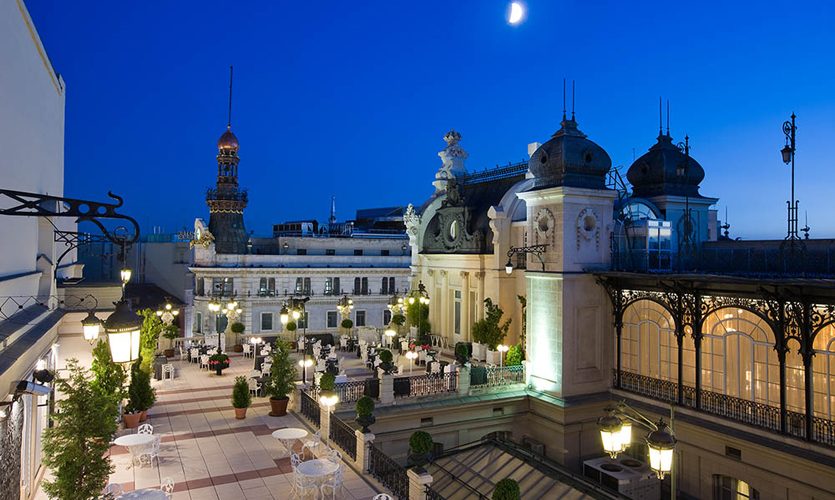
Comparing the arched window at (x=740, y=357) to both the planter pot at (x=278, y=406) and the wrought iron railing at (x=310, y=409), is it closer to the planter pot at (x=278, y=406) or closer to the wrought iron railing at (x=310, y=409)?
the wrought iron railing at (x=310, y=409)

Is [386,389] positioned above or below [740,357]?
below

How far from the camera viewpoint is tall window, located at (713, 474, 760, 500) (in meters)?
16.5

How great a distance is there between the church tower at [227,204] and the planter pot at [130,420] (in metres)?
25.7

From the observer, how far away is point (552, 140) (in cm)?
2081

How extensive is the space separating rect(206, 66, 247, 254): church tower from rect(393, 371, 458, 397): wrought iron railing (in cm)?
2597

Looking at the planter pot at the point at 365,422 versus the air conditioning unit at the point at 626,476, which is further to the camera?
the air conditioning unit at the point at 626,476

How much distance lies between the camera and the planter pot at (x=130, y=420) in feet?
57.0

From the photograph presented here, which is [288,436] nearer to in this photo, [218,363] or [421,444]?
[421,444]

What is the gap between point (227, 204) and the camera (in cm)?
4372

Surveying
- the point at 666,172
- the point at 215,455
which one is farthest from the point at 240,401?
the point at 666,172

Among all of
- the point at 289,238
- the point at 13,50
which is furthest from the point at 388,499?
the point at 289,238

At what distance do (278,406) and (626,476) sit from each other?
10.9 m

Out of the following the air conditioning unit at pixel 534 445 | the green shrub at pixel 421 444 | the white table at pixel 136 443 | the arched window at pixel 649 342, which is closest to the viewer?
the green shrub at pixel 421 444

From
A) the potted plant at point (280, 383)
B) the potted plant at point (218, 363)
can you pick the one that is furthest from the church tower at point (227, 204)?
the potted plant at point (280, 383)
